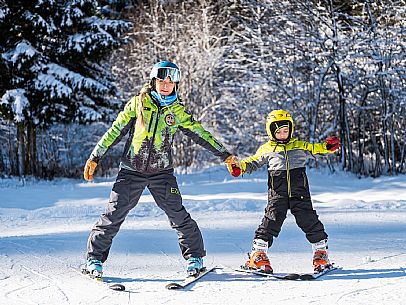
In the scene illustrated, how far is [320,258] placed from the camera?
412 centimetres

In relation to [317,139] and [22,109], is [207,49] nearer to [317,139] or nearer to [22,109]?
[317,139]

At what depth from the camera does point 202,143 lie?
4184mm

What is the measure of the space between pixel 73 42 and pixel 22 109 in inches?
87.5

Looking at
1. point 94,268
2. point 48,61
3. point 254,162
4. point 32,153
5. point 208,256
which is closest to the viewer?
point 94,268

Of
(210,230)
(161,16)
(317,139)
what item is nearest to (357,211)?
(210,230)

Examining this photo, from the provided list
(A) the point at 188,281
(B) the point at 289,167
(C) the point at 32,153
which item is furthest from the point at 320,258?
(C) the point at 32,153

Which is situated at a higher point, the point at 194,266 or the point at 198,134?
the point at 198,134

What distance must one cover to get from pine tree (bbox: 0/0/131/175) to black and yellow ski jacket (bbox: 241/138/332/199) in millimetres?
11137

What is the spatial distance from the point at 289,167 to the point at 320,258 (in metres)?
0.69

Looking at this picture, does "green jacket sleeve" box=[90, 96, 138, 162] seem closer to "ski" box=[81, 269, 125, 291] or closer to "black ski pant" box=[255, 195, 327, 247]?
"ski" box=[81, 269, 125, 291]

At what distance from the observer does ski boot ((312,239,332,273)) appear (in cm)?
408

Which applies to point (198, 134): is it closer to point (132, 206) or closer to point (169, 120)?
point (169, 120)

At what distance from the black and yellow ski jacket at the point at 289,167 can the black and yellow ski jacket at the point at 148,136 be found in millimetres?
627

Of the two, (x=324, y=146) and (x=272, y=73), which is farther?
(x=272, y=73)
